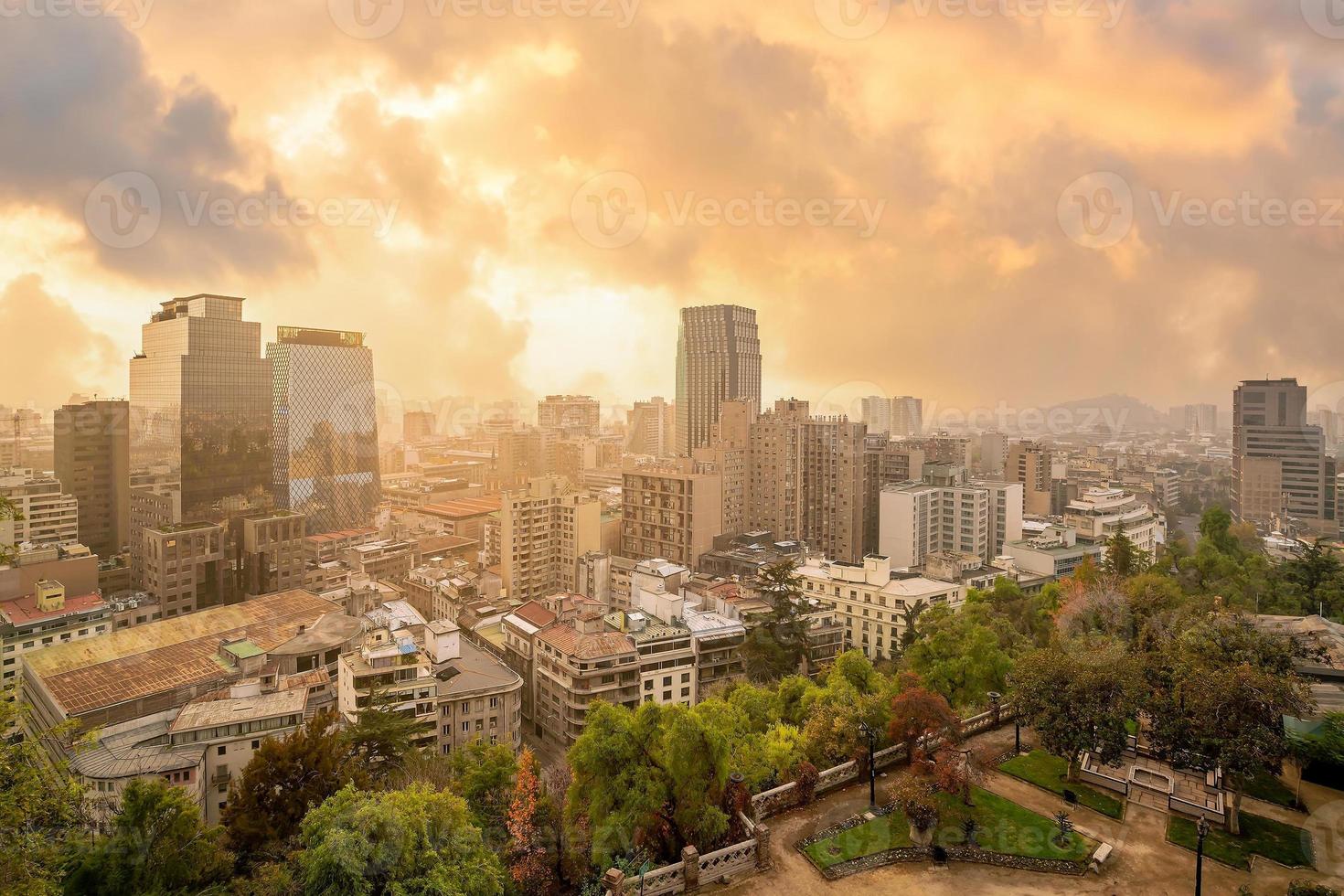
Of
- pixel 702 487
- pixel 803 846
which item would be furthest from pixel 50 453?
pixel 803 846

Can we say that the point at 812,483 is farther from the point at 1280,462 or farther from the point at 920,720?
the point at 920,720

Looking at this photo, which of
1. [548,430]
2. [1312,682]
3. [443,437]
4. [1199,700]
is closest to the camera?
[1199,700]

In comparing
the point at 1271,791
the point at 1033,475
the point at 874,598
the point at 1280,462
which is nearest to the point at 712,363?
the point at 1033,475

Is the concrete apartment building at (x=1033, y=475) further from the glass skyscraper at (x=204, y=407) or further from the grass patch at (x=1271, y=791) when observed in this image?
the glass skyscraper at (x=204, y=407)

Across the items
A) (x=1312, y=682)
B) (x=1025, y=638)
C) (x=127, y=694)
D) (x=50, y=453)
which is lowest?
(x=127, y=694)

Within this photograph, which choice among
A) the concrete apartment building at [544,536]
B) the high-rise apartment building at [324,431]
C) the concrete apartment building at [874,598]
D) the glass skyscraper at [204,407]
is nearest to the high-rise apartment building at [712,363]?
the high-rise apartment building at [324,431]

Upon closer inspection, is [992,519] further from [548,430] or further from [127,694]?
[548,430]

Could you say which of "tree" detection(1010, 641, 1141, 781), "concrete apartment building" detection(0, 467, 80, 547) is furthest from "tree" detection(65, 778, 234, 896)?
"concrete apartment building" detection(0, 467, 80, 547)
